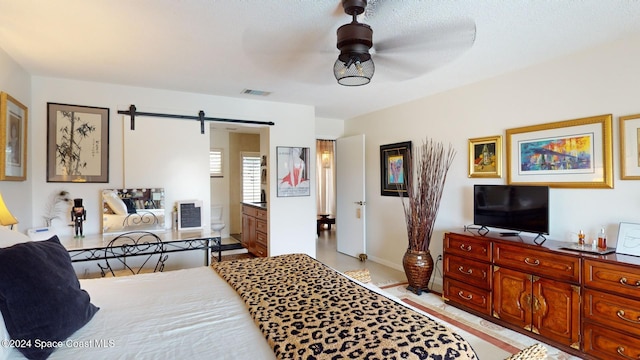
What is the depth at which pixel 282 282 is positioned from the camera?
6.19 ft

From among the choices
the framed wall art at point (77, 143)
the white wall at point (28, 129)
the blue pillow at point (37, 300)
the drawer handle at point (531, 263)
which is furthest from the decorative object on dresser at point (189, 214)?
the drawer handle at point (531, 263)

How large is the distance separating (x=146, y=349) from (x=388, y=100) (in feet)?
12.8

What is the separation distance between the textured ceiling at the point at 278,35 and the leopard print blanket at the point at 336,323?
143cm

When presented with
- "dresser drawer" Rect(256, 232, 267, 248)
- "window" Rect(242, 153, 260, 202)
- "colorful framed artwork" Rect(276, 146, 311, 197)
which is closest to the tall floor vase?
"colorful framed artwork" Rect(276, 146, 311, 197)

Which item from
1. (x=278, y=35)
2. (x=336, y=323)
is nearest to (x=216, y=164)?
(x=278, y=35)

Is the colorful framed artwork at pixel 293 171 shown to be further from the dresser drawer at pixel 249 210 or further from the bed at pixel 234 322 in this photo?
the bed at pixel 234 322

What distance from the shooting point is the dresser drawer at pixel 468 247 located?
9.81 ft

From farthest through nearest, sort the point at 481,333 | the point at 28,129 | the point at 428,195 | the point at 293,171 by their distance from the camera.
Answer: the point at 293,171 → the point at 428,195 → the point at 28,129 → the point at 481,333

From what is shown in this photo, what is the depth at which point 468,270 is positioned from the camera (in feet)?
10.4

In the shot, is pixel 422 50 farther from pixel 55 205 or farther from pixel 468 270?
Result: pixel 55 205

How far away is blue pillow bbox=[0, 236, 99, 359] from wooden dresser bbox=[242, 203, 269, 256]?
3.26 m

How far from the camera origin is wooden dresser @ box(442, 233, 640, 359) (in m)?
2.16

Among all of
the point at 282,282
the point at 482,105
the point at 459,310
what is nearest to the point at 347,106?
the point at 482,105

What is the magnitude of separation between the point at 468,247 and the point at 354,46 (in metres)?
2.37
